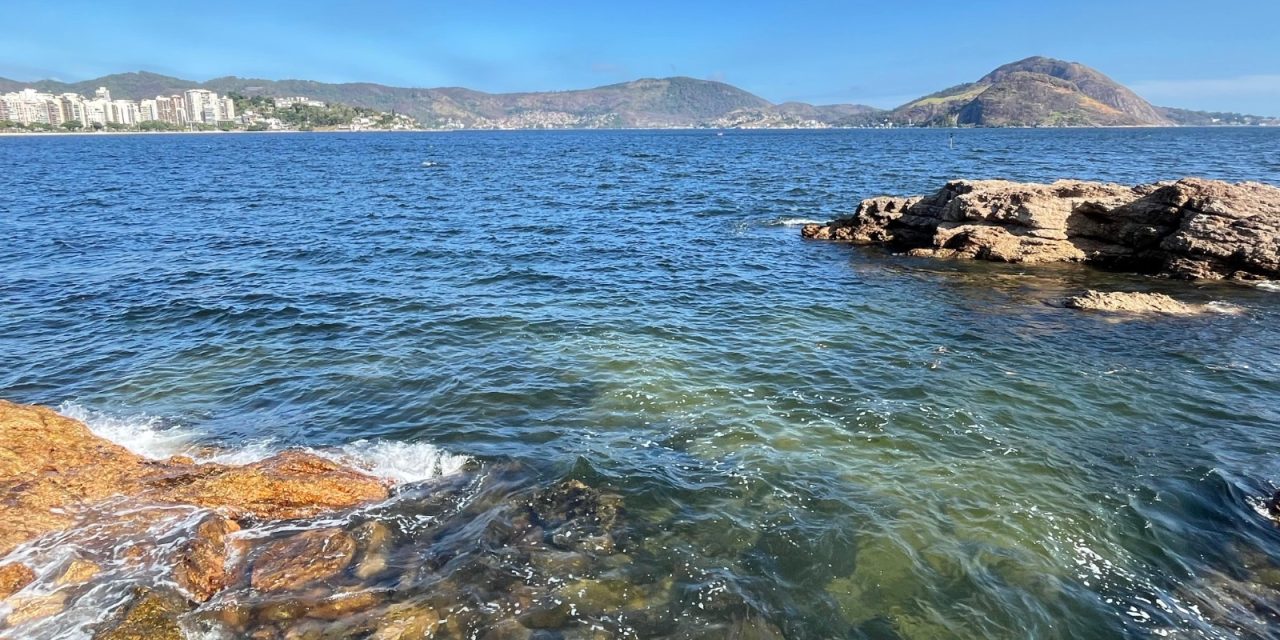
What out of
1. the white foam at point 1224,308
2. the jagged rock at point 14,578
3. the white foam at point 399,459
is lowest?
the white foam at point 399,459

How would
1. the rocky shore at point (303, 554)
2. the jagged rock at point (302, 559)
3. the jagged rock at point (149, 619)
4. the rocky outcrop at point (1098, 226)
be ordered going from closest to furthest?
the jagged rock at point (149, 619) → the rocky shore at point (303, 554) → the jagged rock at point (302, 559) → the rocky outcrop at point (1098, 226)

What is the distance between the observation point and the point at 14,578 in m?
7.68

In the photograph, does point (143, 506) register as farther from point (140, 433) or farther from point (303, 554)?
point (140, 433)

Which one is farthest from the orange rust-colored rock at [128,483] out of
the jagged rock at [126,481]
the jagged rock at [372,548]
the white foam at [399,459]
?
the jagged rock at [372,548]

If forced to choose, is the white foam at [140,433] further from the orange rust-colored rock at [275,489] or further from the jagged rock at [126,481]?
the orange rust-colored rock at [275,489]

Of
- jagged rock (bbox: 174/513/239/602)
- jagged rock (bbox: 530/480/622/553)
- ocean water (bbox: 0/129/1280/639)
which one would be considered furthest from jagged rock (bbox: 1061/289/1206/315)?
jagged rock (bbox: 174/513/239/602)

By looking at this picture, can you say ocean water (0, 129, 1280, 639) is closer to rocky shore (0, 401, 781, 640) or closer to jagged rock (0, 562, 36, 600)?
rocky shore (0, 401, 781, 640)

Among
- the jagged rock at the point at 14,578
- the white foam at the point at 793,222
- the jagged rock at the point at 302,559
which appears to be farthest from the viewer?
the white foam at the point at 793,222

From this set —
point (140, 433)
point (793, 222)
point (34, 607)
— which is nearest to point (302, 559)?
point (34, 607)

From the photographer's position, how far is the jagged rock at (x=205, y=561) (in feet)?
25.7

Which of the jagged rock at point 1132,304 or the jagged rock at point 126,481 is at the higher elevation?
the jagged rock at point 1132,304

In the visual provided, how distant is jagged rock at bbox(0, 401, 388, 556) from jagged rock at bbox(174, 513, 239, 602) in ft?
1.98

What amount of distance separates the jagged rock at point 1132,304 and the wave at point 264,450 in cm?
1901

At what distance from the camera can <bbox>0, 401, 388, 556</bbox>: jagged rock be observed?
30.1 ft
